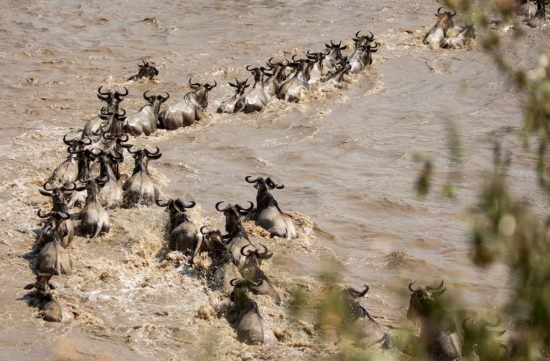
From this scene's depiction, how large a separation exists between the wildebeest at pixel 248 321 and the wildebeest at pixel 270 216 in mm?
1977

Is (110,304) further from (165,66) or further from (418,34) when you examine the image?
(418,34)

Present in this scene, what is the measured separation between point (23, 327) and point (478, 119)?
888 centimetres

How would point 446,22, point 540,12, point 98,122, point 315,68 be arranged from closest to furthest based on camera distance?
point 98,122, point 315,68, point 446,22, point 540,12

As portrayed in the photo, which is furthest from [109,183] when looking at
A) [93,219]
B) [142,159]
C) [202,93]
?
[202,93]

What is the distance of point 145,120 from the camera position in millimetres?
12805

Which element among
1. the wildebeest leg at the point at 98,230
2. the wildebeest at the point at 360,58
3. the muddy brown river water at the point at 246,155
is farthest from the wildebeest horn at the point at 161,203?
the wildebeest at the point at 360,58

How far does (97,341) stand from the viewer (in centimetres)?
675

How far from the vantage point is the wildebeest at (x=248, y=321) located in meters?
6.85

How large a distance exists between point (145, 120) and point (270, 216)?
4173 mm

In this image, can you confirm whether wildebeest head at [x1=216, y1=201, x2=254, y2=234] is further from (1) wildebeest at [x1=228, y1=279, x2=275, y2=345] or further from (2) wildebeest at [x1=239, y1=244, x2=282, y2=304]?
(1) wildebeest at [x1=228, y1=279, x2=275, y2=345]

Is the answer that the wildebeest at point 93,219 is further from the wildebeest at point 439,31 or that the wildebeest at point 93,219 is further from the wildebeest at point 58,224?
the wildebeest at point 439,31

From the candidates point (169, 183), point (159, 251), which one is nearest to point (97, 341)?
point (159, 251)

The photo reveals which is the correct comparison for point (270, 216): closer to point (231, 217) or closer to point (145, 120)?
point (231, 217)

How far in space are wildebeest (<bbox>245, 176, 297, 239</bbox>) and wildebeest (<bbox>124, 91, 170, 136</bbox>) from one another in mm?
3563
